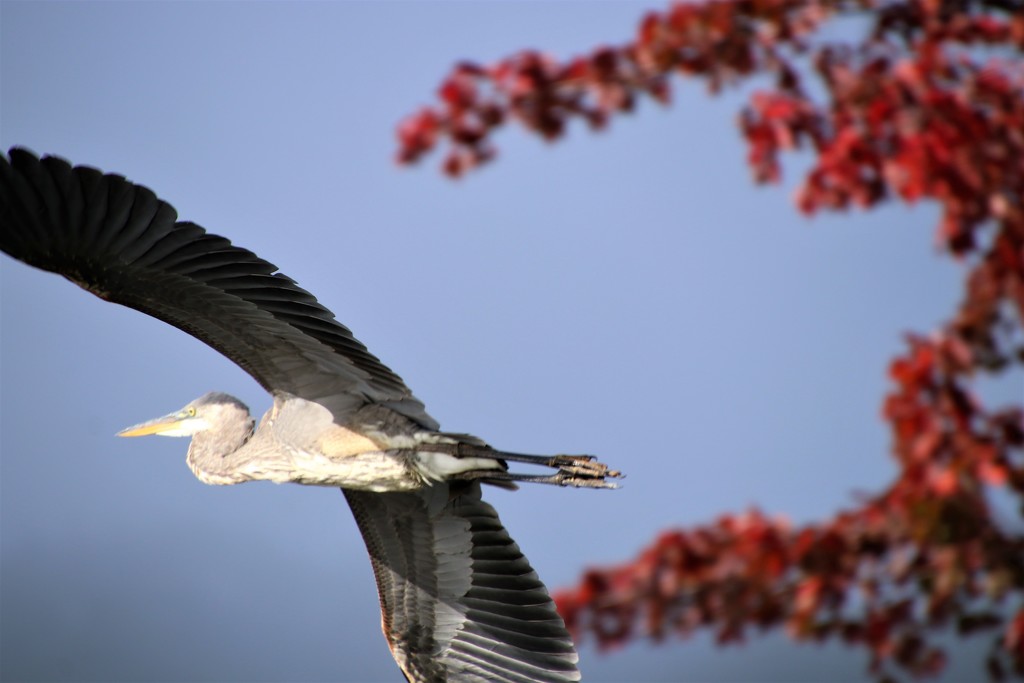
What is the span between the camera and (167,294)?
181 inches

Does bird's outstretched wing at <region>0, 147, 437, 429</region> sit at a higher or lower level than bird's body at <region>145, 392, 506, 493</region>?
higher

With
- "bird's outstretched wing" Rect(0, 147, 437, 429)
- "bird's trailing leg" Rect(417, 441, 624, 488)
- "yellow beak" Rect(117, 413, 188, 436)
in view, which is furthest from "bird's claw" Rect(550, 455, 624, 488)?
"yellow beak" Rect(117, 413, 188, 436)

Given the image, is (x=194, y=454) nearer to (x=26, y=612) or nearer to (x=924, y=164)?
(x=924, y=164)

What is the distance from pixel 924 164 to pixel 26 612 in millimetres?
43651

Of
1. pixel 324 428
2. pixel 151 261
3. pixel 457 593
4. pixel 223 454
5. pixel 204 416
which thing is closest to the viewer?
pixel 151 261

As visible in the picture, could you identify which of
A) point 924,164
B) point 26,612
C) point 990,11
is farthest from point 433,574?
point 26,612

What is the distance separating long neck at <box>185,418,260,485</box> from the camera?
16.3 feet

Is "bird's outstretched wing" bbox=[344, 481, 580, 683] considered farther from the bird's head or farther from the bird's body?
the bird's head

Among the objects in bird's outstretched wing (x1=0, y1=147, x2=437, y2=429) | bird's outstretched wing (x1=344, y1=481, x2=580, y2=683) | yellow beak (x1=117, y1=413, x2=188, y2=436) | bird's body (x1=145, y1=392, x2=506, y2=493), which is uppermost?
bird's outstretched wing (x1=0, y1=147, x2=437, y2=429)

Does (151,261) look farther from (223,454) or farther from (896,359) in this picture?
(896,359)

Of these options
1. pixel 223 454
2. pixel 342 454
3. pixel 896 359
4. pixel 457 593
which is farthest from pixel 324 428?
pixel 896 359

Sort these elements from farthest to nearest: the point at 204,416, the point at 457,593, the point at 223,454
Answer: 1. the point at 457,593
2. the point at 204,416
3. the point at 223,454

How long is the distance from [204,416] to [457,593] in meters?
1.26

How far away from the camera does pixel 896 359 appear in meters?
4.61
